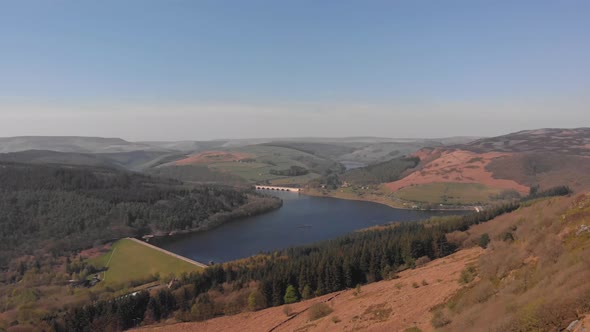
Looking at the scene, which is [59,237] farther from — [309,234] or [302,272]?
[302,272]

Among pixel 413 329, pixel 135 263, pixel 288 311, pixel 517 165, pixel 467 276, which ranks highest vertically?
pixel 517 165

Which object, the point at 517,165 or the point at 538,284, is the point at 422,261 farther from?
the point at 517,165

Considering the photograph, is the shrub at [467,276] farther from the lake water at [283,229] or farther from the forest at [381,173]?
the forest at [381,173]

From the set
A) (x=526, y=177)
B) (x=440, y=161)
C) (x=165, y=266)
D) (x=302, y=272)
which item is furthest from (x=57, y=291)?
(x=440, y=161)

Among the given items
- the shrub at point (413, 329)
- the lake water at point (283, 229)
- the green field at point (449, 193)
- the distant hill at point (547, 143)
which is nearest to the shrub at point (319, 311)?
the shrub at point (413, 329)

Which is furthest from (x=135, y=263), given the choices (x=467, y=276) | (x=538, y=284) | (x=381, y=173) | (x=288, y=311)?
(x=381, y=173)

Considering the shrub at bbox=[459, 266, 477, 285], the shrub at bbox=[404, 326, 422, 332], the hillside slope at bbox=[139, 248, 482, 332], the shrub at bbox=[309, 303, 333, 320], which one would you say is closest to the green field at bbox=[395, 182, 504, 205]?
the hillside slope at bbox=[139, 248, 482, 332]
